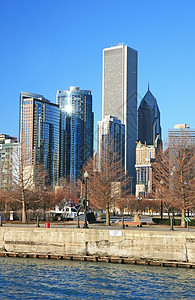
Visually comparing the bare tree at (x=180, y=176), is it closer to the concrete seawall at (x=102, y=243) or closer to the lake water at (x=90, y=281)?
the concrete seawall at (x=102, y=243)

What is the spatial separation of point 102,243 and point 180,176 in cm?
1627

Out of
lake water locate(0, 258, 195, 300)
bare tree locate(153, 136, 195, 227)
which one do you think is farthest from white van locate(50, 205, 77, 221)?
lake water locate(0, 258, 195, 300)

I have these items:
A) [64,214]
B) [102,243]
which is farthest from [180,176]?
[64,214]

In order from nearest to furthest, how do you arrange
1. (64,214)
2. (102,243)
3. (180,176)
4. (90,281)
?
(90,281) < (102,243) < (180,176) < (64,214)

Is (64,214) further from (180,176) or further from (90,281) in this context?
(90,281)

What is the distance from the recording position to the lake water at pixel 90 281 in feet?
80.9

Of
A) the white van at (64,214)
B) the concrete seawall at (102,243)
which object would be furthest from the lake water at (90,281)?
the white van at (64,214)

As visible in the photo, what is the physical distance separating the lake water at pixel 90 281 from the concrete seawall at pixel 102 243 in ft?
4.47

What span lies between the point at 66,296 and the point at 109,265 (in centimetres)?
818

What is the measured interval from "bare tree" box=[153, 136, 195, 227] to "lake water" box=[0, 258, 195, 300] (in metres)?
16.4

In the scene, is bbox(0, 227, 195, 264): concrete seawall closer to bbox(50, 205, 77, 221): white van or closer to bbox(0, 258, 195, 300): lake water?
bbox(0, 258, 195, 300): lake water

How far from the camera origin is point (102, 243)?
112ft

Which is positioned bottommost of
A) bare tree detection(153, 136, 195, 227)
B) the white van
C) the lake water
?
the lake water

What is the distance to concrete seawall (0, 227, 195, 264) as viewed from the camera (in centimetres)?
3180
